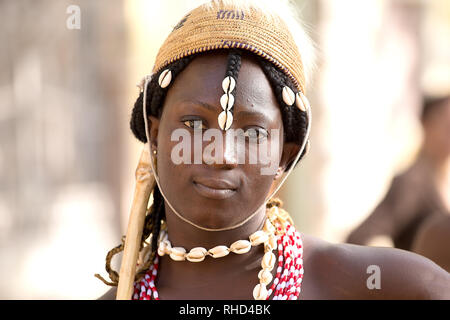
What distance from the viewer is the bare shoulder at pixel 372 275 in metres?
2.50

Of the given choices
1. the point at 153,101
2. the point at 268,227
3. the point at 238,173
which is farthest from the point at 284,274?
the point at 153,101

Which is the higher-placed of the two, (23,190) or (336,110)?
(336,110)

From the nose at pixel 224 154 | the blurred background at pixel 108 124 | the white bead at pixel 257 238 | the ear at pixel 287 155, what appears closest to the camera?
the nose at pixel 224 154

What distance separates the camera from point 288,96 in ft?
8.39

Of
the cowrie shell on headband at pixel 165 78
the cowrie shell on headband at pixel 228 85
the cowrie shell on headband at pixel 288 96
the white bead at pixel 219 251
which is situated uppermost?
the cowrie shell on headband at pixel 165 78

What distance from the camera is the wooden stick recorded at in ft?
8.83

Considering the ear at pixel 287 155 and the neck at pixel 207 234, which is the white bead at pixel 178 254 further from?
the ear at pixel 287 155

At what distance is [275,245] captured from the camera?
266 centimetres

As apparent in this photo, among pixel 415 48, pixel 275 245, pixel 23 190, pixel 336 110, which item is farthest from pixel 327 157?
pixel 275 245

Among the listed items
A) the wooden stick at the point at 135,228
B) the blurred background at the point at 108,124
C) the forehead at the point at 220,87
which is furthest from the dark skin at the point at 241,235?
the blurred background at the point at 108,124
